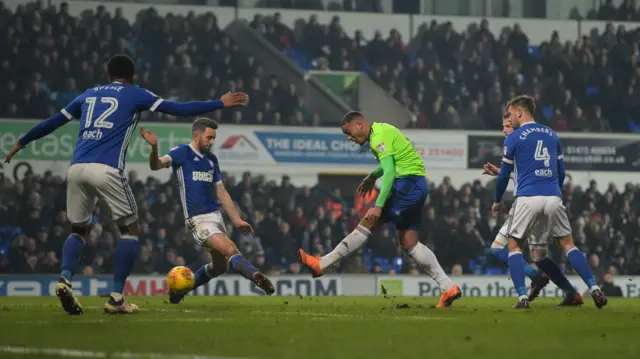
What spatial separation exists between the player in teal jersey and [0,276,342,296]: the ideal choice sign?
11595mm

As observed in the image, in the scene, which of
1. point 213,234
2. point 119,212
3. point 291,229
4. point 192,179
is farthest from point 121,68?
point 291,229

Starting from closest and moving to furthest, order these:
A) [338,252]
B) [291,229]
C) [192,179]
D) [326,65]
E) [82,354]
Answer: [82,354]
[338,252]
[192,179]
[291,229]
[326,65]

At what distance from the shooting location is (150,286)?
23719 millimetres

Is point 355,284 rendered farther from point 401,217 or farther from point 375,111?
point 401,217

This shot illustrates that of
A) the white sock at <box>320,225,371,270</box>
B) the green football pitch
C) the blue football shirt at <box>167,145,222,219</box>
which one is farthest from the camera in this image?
the blue football shirt at <box>167,145,222,219</box>

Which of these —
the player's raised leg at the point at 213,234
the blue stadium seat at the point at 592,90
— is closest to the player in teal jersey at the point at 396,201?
the player's raised leg at the point at 213,234

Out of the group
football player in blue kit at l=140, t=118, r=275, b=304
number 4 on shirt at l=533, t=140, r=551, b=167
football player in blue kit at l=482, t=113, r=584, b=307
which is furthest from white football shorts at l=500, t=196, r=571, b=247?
football player in blue kit at l=140, t=118, r=275, b=304

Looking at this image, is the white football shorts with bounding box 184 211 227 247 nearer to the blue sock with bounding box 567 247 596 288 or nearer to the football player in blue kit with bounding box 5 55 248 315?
the football player in blue kit with bounding box 5 55 248 315

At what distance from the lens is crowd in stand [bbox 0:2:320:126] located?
27875 millimetres

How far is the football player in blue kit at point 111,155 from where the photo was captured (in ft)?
32.8

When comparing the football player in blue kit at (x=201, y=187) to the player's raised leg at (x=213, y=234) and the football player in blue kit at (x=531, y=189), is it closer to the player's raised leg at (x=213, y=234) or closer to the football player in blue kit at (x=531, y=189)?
the player's raised leg at (x=213, y=234)

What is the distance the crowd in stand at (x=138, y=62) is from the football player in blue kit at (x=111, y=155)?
1770cm

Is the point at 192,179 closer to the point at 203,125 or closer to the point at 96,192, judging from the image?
the point at 203,125

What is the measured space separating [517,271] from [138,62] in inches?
755
